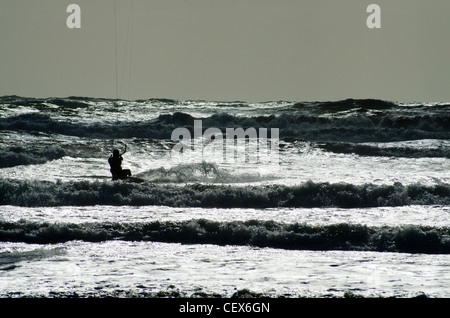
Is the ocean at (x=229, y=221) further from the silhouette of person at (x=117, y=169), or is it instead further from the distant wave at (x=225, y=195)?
the silhouette of person at (x=117, y=169)

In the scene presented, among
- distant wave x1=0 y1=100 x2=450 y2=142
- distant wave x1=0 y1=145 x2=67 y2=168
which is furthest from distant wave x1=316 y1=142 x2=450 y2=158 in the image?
distant wave x1=0 y1=145 x2=67 y2=168

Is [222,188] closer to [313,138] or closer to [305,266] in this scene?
[305,266]

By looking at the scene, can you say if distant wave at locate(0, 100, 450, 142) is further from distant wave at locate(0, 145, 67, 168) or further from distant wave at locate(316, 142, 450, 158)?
Answer: distant wave at locate(0, 145, 67, 168)

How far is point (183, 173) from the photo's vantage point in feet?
55.7

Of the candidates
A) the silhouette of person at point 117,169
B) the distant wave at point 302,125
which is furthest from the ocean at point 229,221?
the distant wave at point 302,125

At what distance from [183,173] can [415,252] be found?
9.48m

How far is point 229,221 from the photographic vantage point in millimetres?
10203

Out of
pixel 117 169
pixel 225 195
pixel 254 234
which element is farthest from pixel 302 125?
pixel 254 234

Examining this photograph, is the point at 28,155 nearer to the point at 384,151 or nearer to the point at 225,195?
the point at 225,195

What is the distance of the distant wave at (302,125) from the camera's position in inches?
1056

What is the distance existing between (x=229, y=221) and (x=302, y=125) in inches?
792

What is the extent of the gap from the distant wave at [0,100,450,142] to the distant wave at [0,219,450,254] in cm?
1703
